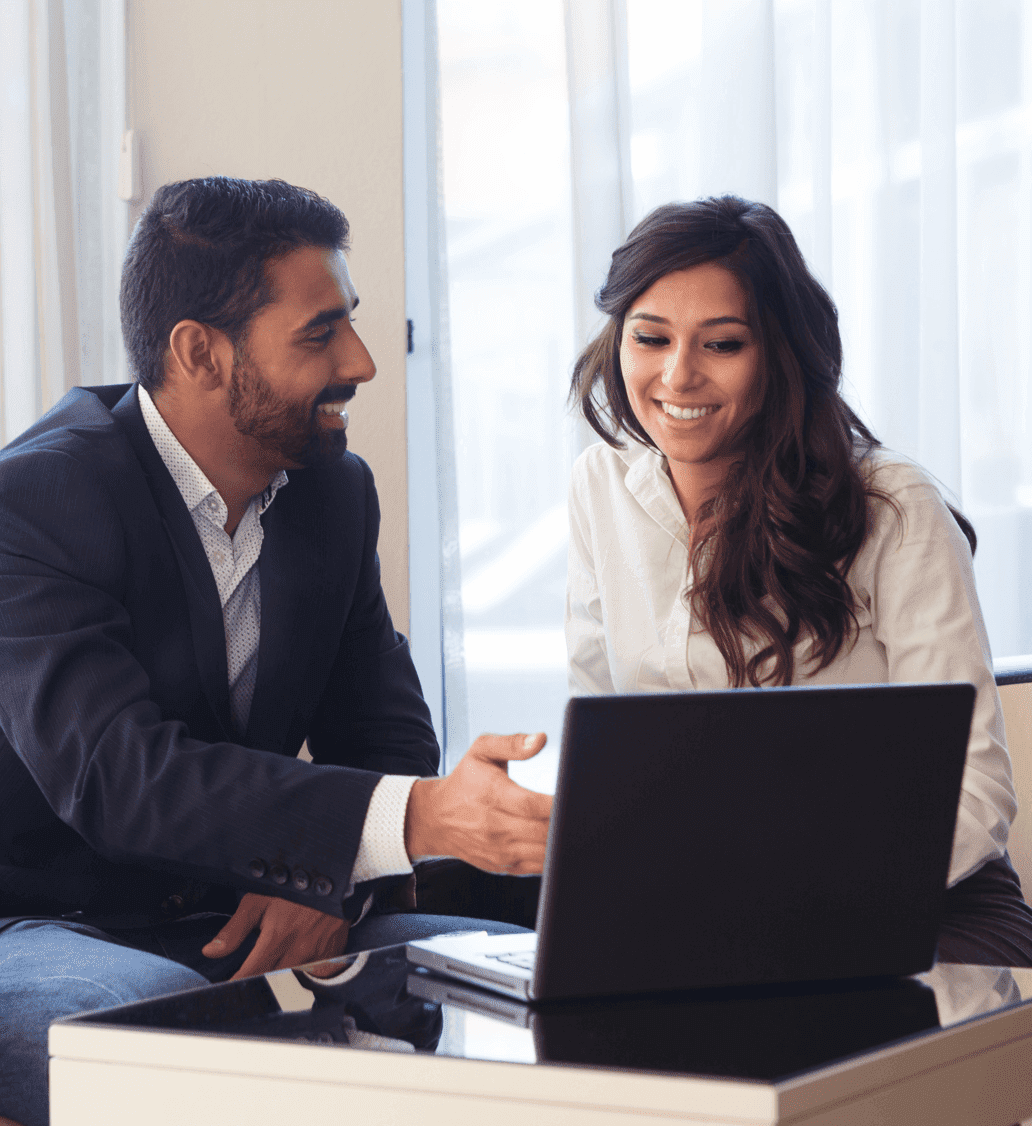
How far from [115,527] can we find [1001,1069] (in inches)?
40.1

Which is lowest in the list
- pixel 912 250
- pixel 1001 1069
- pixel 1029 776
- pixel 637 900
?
pixel 1029 776

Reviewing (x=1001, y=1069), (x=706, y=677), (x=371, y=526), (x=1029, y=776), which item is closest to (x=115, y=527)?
(x=371, y=526)

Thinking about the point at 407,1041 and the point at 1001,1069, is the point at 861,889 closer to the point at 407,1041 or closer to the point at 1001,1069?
the point at 1001,1069

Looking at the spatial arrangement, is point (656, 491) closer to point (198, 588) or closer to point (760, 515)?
point (760, 515)

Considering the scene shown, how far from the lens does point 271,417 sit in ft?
5.05

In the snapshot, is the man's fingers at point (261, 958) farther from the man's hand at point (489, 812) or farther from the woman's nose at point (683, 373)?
the woman's nose at point (683, 373)

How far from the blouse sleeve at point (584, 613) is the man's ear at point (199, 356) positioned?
59 centimetres

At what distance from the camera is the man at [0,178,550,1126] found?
1076 millimetres

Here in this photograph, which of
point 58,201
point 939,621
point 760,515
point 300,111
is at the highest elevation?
point 300,111

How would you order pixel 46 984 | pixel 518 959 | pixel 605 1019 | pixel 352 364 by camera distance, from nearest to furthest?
1. pixel 605 1019
2. pixel 518 959
3. pixel 46 984
4. pixel 352 364

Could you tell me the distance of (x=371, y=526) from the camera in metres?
1.73

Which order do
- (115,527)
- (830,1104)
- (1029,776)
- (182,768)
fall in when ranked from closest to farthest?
(830,1104) < (182,768) < (115,527) < (1029,776)

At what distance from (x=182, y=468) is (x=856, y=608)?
872 mm

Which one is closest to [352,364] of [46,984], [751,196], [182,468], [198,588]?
[182,468]
